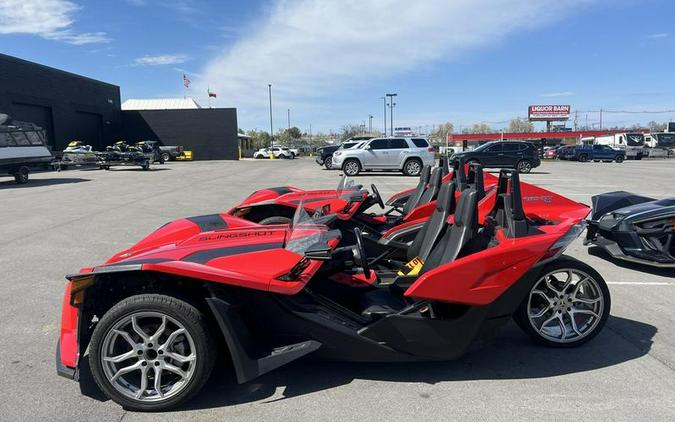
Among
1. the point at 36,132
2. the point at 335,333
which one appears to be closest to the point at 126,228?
the point at 335,333

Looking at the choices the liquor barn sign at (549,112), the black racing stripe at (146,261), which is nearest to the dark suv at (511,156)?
the black racing stripe at (146,261)

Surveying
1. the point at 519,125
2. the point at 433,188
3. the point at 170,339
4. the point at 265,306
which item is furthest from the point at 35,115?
the point at 519,125

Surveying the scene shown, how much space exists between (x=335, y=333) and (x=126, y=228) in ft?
22.9

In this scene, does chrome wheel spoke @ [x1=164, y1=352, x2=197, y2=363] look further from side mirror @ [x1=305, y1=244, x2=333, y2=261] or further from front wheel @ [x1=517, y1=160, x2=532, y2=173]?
front wheel @ [x1=517, y1=160, x2=532, y2=173]

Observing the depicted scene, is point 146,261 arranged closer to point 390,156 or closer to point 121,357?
point 121,357

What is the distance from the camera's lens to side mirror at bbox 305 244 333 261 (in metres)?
2.80

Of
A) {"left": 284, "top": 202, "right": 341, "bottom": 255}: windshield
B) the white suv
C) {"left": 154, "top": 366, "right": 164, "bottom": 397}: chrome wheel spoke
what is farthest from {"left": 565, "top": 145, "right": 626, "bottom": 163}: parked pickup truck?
{"left": 154, "top": 366, "right": 164, "bottom": 397}: chrome wheel spoke

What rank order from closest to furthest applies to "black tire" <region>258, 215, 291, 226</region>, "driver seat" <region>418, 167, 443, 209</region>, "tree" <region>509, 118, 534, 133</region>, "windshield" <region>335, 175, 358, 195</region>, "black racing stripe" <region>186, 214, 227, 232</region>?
"black racing stripe" <region>186, 214, 227, 232</region>, "driver seat" <region>418, 167, 443, 209</region>, "black tire" <region>258, 215, 291, 226</region>, "windshield" <region>335, 175, 358, 195</region>, "tree" <region>509, 118, 534, 133</region>

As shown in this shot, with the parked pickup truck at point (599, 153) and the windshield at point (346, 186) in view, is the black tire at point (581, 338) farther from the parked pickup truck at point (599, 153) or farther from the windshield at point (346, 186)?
the parked pickup truck at point (599, 153)

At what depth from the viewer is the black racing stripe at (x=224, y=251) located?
280 centimetres

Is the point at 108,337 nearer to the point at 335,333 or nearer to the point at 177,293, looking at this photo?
the point at 177,293

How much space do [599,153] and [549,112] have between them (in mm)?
59656

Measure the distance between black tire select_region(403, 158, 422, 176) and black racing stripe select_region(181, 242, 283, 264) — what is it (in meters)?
20.1

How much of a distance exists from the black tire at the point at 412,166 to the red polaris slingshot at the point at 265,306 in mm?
19386
